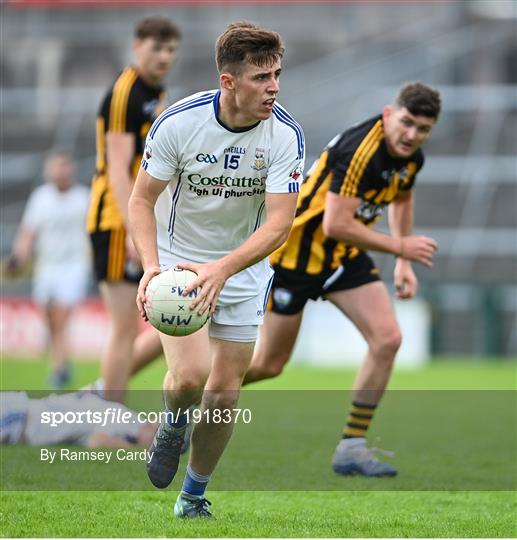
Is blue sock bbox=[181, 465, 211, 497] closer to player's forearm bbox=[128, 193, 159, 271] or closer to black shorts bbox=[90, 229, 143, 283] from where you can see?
player's forearm bbox=[128, 193, 159, 271]

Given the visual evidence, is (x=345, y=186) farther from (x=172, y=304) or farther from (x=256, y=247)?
(x=172, y=304)

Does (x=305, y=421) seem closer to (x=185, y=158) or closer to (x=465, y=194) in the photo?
(x=185, y=158)

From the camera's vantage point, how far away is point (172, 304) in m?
5.11

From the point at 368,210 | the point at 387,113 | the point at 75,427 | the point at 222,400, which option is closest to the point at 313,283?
the point at 368,210

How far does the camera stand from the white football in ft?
16.8

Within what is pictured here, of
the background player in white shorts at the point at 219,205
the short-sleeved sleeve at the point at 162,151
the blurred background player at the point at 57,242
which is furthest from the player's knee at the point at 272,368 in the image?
the blurred background player at the point at 57,242

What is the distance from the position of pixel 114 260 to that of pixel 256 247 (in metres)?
2.87

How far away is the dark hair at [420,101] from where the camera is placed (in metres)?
7.11

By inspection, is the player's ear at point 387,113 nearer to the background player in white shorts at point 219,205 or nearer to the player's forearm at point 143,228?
the background player in white shorts at point 219,205

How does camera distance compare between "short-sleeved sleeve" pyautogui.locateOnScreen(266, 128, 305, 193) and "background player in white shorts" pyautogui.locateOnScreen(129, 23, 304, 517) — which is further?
"short-sleeved sleeve" pyautogui.locateOnScreen(266, 128, 305, 193)

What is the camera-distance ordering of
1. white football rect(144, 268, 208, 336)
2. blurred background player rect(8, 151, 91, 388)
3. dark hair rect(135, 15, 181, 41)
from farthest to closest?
blurred background player rect(8, 151, 91, 388) → dark hair rect(135, 15, 181, 41) → white football rect(144, 268, 208, 336)

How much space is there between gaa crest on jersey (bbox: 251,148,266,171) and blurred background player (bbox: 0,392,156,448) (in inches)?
111

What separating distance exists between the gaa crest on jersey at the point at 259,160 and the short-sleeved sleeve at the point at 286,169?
0.04 m

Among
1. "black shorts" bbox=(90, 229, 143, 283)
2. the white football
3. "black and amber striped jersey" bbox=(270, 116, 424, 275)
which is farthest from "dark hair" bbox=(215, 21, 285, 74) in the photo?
"black shorts" bbox=(90, 229, 143, 283)
